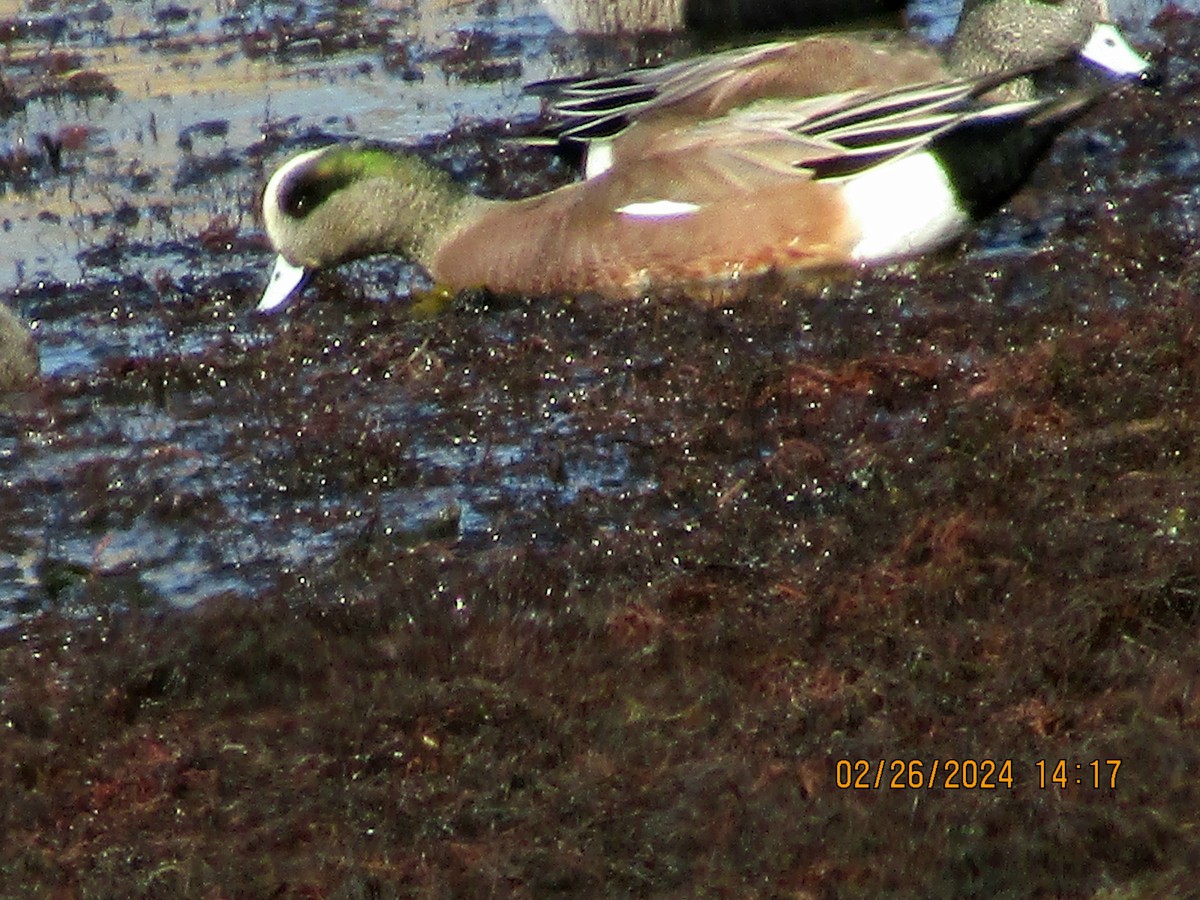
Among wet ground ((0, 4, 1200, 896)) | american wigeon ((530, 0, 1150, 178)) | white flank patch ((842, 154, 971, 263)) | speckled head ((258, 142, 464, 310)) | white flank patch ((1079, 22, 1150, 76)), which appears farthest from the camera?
white flank patch ((1079, 22, 1150, 76))

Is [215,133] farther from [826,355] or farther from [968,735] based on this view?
[968,735]

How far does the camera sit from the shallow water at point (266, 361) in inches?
219

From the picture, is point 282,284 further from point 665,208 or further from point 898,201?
point 898,201

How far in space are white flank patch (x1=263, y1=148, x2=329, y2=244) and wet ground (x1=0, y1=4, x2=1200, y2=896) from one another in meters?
0.25

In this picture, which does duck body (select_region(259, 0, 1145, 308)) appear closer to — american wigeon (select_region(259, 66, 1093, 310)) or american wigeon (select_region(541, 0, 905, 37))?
american wigeon (select_region(259, 66, 1093, 310))

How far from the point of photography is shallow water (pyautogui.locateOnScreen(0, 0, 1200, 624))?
18.3ft

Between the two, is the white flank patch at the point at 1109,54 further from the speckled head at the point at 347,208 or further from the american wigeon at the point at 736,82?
the speckled head at the point at 347,208

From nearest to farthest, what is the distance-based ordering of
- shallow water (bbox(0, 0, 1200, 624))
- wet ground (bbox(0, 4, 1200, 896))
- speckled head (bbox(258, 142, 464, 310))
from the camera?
1. wet ground (bbox(0, 4, 1200, 896))
2. shallow water (bbox(0, 0, 1200, 624))
3. speckled head (bbox(258, 142, 464, 310))

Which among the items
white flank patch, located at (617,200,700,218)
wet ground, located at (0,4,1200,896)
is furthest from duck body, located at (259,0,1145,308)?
wet ground, located at (0,4,1200,896)

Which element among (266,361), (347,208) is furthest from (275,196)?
(266,361)

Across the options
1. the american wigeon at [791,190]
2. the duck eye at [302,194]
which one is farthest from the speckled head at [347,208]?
the american wigeon at [791,190]

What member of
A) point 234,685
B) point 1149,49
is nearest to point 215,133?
point 1149,49

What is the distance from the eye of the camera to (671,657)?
14.7 feet

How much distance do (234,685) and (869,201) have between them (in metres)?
2.99
